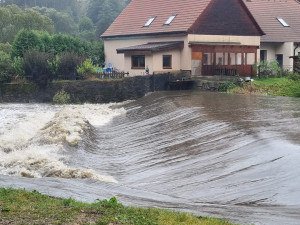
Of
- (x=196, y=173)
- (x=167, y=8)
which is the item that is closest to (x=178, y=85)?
(x=167, y=8)

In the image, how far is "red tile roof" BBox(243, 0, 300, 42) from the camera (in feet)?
159

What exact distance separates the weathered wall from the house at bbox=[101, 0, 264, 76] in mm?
2547

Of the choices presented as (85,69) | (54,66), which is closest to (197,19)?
(85,69)

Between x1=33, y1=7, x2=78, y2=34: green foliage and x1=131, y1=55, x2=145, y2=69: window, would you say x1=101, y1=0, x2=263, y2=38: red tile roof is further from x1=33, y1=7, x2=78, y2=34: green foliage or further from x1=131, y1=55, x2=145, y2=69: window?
x1=33, y1=7, x2=78, y2=34: green foliage

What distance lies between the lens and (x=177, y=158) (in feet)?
57.7

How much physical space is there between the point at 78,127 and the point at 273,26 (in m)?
30.6

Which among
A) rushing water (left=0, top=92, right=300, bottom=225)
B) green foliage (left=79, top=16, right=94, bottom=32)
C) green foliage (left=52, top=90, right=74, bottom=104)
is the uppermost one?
green foliage (left=79, top=16, right=94, bottom=32)

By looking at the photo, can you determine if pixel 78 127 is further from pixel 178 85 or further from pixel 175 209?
pixel 178 85

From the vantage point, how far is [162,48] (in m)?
40.1

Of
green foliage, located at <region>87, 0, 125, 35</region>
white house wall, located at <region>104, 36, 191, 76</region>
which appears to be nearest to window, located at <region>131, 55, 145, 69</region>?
white house wall, located at <region>104, 36, 191, 76</region>

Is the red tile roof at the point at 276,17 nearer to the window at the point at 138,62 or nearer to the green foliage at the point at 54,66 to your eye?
the window at the point at 138,62

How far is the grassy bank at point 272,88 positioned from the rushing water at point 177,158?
182 inches

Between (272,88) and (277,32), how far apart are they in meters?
13.6

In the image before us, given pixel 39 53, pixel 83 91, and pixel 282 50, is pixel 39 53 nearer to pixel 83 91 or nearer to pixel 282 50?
pixel 83 91
